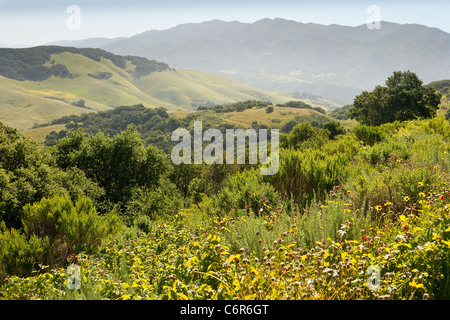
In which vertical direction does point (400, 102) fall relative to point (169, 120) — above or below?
above

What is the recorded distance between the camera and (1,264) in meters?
7.93

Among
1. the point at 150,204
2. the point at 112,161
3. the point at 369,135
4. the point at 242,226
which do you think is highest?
the point at 369,135

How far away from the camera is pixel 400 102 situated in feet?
136

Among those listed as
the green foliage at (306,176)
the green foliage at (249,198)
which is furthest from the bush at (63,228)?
the green foliage at (306,176)

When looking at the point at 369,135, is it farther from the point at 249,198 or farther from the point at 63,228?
the point at 63,228

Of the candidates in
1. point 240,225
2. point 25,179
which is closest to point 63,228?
point 25,179

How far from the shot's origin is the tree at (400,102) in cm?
4038

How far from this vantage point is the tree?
4038cm

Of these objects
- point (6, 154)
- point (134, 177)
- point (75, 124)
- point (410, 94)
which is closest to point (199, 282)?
point (6, 154)

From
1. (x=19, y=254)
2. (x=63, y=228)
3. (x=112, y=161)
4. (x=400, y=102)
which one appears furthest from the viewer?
(x=400, y=102)

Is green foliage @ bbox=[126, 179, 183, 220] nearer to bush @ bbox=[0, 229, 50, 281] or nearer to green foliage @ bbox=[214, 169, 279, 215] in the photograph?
bush @ bbox=[0, 229, 50, 281]

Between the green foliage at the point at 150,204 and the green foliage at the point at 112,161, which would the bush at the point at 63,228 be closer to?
the green foliage at the point at 150,204

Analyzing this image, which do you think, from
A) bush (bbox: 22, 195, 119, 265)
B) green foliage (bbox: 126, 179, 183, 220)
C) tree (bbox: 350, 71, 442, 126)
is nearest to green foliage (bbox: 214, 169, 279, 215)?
bush (bbox: 22, 195, 119, 265)
